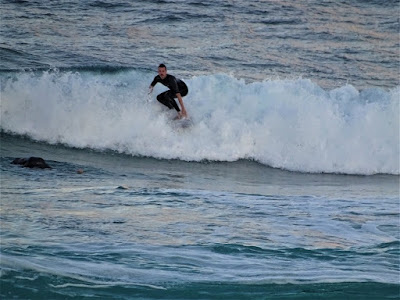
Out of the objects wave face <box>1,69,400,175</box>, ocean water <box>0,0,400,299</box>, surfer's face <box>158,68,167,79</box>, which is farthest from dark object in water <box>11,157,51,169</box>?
surfer's face <box>158,68,167,79</box>

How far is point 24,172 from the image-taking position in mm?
7398

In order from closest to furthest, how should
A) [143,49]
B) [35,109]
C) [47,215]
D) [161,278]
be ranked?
[161,278], [47,215], [35,109], [143,49]

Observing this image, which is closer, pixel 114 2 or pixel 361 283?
pixel 361 283

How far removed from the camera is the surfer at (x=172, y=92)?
386 inches

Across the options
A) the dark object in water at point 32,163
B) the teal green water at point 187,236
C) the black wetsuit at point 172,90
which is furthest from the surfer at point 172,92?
the dark object in water at point 32,163

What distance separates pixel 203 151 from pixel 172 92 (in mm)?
779

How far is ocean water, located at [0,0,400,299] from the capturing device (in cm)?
437

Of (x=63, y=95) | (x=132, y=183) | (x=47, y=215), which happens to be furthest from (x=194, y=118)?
(x=47, y=215)

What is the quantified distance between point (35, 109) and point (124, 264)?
19.7 feet

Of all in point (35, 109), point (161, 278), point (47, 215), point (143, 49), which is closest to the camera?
point (161, 278)

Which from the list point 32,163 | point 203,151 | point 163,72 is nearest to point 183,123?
point 203,151

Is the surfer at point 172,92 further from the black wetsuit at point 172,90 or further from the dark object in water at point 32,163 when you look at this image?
the dark object in water at point 32,163

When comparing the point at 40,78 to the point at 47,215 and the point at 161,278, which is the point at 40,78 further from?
the point at 161,278

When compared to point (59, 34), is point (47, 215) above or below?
below
